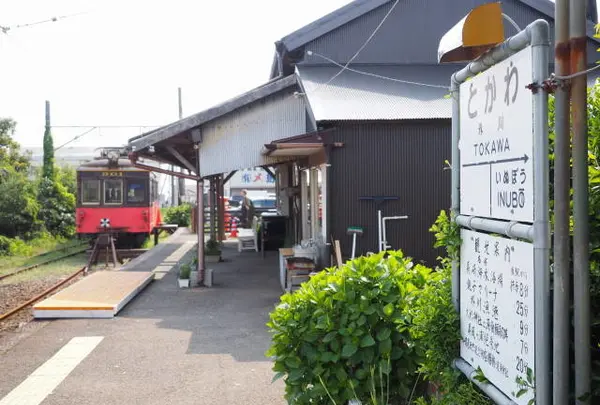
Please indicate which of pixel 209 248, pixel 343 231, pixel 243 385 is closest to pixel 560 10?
pixel 243 385

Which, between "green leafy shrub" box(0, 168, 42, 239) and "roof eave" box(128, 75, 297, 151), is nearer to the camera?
"roof eave" box(128, 75, 297, 151)

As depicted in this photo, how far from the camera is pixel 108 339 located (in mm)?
9461

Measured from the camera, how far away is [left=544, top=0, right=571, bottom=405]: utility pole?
2689 millimetres

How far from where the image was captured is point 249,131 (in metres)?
14.1

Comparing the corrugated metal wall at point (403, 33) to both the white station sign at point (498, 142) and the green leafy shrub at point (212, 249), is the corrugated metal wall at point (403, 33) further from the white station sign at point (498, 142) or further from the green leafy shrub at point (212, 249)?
the white station sign at point (498, 142)

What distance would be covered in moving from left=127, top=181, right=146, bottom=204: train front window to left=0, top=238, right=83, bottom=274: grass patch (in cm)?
289

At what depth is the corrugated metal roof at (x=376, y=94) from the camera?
1158 centimetres

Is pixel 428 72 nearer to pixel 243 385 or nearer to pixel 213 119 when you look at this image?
pixel 213 119

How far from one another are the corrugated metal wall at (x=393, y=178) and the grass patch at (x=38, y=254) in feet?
36.7

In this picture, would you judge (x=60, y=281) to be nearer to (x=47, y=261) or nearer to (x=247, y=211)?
(x=47, y=261)

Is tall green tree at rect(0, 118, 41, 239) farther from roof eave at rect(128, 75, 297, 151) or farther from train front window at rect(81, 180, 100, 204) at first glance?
roof eave at rect(128, 75, 297, 151)

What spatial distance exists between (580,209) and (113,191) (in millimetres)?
21175

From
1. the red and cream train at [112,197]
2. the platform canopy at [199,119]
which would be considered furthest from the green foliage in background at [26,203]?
the platform canopy at [199,119]

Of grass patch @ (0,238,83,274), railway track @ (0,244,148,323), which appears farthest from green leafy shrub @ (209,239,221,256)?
grass patch @ (0,238,83,274)
